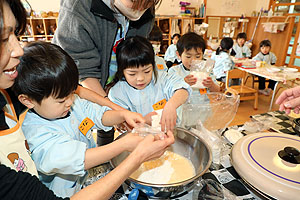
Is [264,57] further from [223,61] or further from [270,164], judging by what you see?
[270,164]

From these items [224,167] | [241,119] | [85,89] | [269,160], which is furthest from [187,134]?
[241,119]

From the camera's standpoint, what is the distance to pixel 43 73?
0.71m

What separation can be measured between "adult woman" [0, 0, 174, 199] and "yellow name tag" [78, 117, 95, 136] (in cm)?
26

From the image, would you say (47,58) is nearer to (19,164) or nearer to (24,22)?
(24,22)

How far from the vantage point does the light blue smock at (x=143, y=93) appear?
141 cm

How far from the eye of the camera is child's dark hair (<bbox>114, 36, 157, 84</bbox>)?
3.97 ft

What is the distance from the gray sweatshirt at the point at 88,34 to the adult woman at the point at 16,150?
0.42 metres

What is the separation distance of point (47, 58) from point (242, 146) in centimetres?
88

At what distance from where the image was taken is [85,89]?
113 cm

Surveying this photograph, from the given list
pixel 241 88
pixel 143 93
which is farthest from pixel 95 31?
pixel 241 88

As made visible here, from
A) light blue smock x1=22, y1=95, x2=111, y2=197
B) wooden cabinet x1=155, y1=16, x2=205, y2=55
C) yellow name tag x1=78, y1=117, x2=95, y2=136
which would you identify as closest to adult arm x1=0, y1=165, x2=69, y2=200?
light blue smock x1=22, y1=95, x2=111, y2=197

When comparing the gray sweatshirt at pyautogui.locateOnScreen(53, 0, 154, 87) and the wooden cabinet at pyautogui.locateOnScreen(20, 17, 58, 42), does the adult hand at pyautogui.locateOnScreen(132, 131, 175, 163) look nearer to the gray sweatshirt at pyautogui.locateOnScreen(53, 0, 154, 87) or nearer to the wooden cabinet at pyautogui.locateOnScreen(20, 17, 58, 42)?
the gray sweatshirt at pyautogui.locateOnScreen(53, 0, 154, 87)

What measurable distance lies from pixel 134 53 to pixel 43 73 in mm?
604

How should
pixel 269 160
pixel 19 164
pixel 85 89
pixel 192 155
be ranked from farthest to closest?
pixel 85 89 → pixel 192 155 → pixel 269 160 → pixel 19 164
